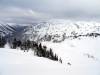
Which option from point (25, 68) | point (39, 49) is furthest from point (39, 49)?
point (25, 68)

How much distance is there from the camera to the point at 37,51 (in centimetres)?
8244

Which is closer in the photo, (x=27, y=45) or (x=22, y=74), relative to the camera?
(x=22, y=74)

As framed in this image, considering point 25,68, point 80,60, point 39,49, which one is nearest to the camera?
point 25,68

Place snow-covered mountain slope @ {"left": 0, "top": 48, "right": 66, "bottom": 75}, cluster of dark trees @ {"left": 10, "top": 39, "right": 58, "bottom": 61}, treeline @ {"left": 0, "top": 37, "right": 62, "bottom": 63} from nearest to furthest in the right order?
snow-covered mountain slope @ {"left": 0, "top": 48, "right": 66, "bottom": 75}
treeline @ {"left": 0, "top": 37, "right": 62, "bottom": 63}
cluster of dark trees @ {"left": 10, "top": 39, "right": 58, "bottom": 61}

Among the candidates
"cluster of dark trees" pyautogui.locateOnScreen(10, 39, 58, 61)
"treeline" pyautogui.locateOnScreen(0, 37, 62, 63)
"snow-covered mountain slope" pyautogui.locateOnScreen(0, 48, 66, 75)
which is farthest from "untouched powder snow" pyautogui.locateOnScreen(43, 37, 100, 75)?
"cluster of dark trees" pyautogui.locateOnScreen(10, 39, 58, 61)

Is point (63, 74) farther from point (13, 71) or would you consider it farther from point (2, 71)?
point (2, 71)

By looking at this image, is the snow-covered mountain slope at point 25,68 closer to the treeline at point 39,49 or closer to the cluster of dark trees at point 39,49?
the treeline at point 39,49

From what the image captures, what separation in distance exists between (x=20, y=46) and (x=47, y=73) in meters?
71.1

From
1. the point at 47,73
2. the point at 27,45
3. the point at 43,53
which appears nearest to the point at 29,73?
the point at 47,73

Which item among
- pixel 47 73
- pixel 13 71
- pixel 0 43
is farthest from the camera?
pixel 0 43

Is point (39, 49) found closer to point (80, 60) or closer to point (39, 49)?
point (39, 49)

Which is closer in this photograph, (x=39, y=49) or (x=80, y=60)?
(x=39, y=49)

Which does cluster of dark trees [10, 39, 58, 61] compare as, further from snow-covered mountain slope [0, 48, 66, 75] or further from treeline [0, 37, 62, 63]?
snow-covered mountain slope [0, 48, 66, 75]

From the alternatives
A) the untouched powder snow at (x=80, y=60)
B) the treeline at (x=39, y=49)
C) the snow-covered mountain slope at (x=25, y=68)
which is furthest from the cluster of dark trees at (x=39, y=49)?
the snow-covered mountain slope at (x=25, y=68)
